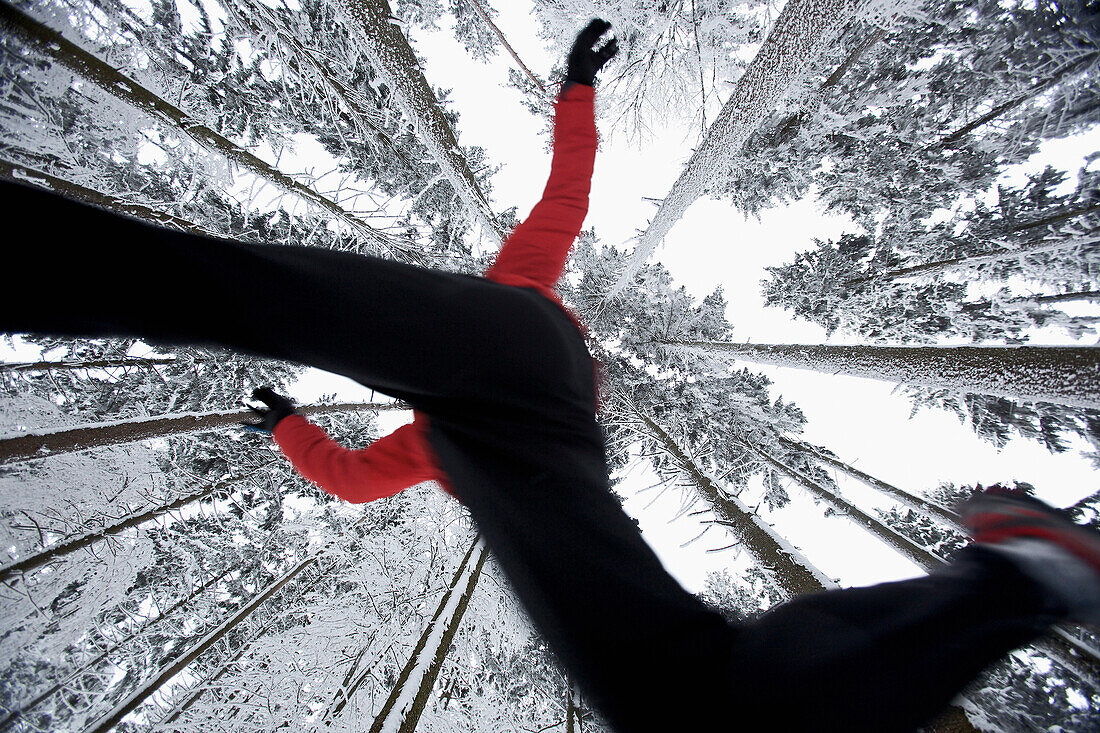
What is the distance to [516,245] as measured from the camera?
82.6 inches

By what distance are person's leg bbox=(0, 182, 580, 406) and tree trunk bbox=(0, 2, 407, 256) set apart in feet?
11.8

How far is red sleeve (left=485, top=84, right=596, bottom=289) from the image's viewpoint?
2.09 metres

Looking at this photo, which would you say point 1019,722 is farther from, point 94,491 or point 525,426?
point 94,491

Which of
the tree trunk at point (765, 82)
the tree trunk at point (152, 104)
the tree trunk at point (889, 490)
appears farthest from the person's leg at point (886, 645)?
the tree trunk at point (152, 104)

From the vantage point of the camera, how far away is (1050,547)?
1.16 m

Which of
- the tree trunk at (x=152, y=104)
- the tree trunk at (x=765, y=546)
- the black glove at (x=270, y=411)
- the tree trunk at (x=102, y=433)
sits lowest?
the tree trunk at (x=765, y=546)

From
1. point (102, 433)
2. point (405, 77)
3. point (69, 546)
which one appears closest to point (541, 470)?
point (405, 77)

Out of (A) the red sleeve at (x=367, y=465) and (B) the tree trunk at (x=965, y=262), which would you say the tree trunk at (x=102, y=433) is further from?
(B) the tree trunk at (x=965, y=262)

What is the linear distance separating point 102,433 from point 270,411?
333 cm

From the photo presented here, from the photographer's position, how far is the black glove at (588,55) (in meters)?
2.24

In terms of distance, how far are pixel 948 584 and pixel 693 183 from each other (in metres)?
4.67

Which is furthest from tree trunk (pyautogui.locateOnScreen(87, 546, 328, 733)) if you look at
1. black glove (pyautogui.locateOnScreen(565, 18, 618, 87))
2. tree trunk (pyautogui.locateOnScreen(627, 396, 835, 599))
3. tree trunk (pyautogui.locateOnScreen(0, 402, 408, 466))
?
black glove (pyautogui.locateOnScreen(565, 18, 618, 87))

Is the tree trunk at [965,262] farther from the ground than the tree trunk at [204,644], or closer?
closer

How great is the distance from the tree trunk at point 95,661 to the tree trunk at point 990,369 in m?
8.02
